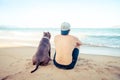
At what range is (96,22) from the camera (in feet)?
93.7

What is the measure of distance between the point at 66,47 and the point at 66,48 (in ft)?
0.08

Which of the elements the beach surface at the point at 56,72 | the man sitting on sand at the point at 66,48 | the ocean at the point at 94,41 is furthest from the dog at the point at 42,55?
the ocean at the point at 94,41

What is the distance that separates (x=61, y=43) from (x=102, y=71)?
4.05 ft

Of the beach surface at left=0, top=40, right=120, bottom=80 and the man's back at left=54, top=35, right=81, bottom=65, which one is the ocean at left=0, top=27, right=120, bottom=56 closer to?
the beach surface at left=0, top=40, right=120, bottom=80

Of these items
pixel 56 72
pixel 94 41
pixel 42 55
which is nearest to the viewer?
pixel 56 72

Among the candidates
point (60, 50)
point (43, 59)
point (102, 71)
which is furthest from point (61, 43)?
point (102, 71)

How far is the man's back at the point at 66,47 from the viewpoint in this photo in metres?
4.45

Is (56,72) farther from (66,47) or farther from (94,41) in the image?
(94,41)

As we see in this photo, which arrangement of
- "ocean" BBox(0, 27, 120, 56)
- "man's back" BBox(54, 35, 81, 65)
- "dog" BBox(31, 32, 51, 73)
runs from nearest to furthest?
"man's back" BBox(54, 35, 81, 65) < "dog" BBox(31, 32, 51, 73) < "ocean" BBox(0, 27, 120, 56)

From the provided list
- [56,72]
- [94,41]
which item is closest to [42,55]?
[56,72]

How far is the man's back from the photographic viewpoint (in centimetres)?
445

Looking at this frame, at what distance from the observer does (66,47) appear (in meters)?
4.45

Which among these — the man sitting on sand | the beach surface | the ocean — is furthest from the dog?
the ocean

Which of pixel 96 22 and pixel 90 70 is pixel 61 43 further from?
pixel 96 22
